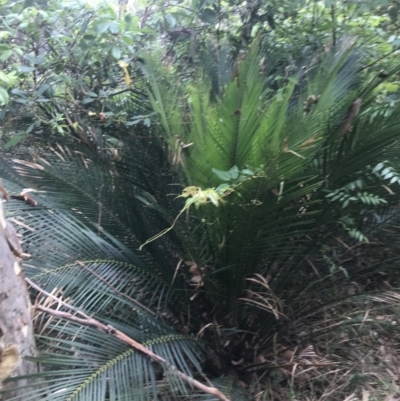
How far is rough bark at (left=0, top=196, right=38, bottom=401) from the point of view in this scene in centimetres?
128

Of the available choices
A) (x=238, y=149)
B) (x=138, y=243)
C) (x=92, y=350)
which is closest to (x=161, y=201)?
(x=138, y=243)

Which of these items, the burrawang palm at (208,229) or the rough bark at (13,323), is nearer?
the rough bark at (13,323)

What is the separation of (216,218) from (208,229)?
132 mm

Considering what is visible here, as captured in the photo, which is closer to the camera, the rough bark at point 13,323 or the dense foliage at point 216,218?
the rough bark at point 13,323

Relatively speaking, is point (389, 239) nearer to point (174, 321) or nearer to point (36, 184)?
point (174, 321)

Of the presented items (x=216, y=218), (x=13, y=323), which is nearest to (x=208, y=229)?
(x=216, y=218)

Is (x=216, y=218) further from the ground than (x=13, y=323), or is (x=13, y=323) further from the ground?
(x=216, y=218)

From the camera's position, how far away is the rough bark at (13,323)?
1.28 m

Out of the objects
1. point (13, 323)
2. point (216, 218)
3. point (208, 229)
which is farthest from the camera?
point (208, 229)

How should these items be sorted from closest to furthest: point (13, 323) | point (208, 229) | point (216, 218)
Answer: point (13, 323)
point (216, 218)
point (208, 229)

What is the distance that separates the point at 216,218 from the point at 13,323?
2.57 feet

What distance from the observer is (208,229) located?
1.84 metres

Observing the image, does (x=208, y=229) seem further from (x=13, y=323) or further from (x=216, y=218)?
(x=13, y=323)

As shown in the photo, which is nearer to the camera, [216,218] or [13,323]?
[13,323]
